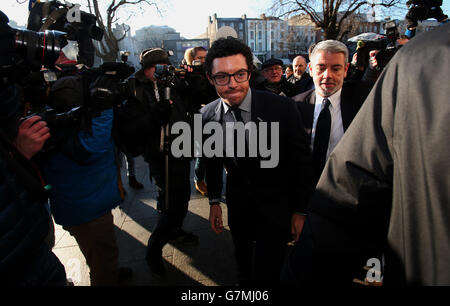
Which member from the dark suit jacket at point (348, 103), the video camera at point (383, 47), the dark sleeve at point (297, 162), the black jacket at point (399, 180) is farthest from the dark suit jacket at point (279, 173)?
the video camera at point (383, 47)

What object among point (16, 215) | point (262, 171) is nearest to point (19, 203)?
point (16, 215)

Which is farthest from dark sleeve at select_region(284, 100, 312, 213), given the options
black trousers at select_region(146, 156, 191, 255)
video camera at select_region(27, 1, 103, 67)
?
video camera at select_region(27, 1, 103, 67)

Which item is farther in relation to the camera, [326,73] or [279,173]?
[326,73]

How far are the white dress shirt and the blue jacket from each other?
169 centimetres

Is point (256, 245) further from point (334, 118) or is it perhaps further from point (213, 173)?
point (334, 118)

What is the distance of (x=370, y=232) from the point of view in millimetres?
698

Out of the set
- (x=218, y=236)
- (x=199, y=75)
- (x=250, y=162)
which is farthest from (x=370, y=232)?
(x=199, y=75)

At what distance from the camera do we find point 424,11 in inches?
106

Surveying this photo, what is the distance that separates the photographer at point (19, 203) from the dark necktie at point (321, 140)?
6.05 ft

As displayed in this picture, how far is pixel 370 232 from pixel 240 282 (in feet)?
5.29

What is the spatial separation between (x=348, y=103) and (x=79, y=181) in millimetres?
2176

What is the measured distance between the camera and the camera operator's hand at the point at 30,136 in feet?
4.37

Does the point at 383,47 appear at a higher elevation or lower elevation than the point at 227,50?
higher
